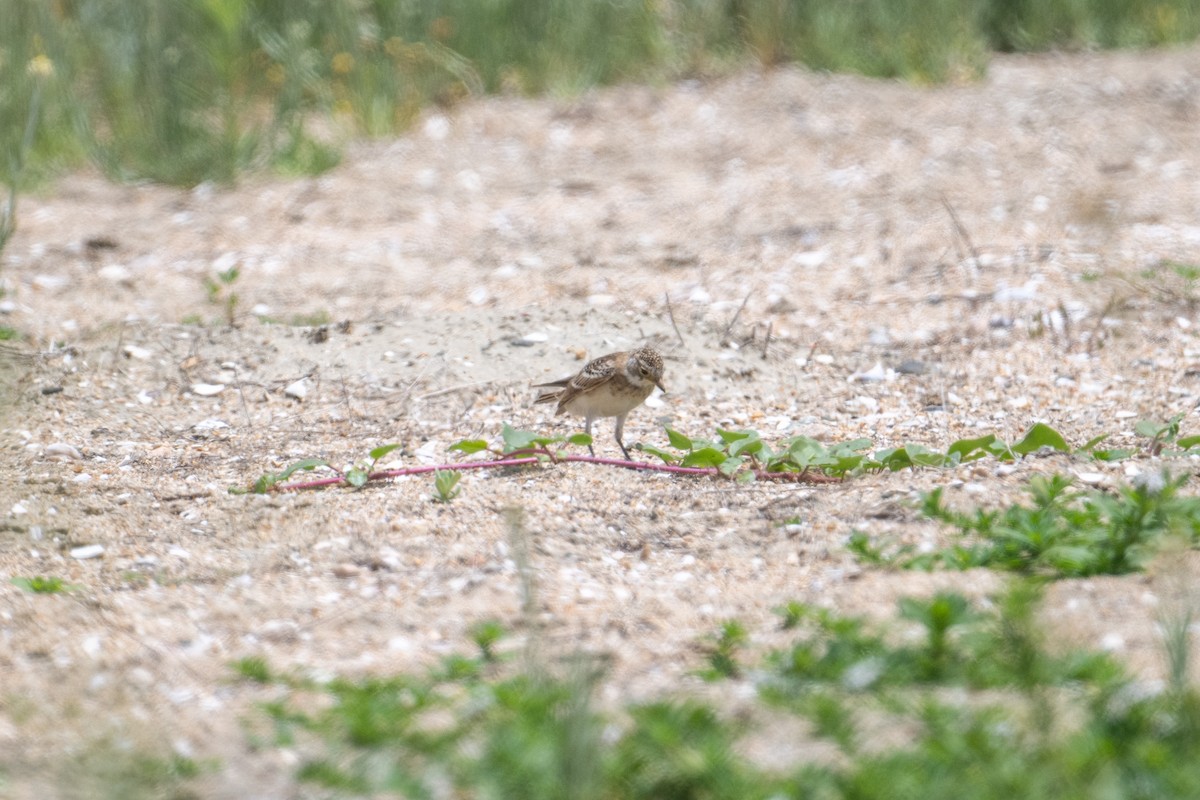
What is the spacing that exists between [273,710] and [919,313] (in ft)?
15.7

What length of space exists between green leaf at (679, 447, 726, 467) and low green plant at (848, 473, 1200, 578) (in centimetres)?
93

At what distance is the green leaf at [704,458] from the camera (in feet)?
16.7

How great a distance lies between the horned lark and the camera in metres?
5.55

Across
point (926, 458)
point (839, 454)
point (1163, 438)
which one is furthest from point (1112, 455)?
point (839, 454)

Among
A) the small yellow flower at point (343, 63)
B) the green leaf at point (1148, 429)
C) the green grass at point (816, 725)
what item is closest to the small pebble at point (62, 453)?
the green grass at point (816, 725)

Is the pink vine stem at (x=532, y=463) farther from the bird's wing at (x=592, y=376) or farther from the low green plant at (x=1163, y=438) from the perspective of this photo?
the low green plant at (x=1163, y=438)

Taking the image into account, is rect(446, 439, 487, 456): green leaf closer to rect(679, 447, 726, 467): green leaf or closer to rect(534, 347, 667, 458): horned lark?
rect(534, 347, 667, 458): horned lark

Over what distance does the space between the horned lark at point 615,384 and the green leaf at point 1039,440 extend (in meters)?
1.42

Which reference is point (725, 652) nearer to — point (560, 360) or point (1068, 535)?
point (1068, 535)

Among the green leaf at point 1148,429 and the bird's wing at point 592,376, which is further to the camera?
the bird's wing at point 592,376

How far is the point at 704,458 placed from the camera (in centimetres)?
514

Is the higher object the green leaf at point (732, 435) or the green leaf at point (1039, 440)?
the green leaf at point (1039, 440)

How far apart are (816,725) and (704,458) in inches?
76.6

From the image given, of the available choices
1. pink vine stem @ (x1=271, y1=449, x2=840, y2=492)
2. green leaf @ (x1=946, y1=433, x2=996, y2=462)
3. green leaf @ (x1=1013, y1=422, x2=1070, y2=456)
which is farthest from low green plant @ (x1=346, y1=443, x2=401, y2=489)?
green leaf @ (x1=1013, y1=422, x2=1070, y2=456)
